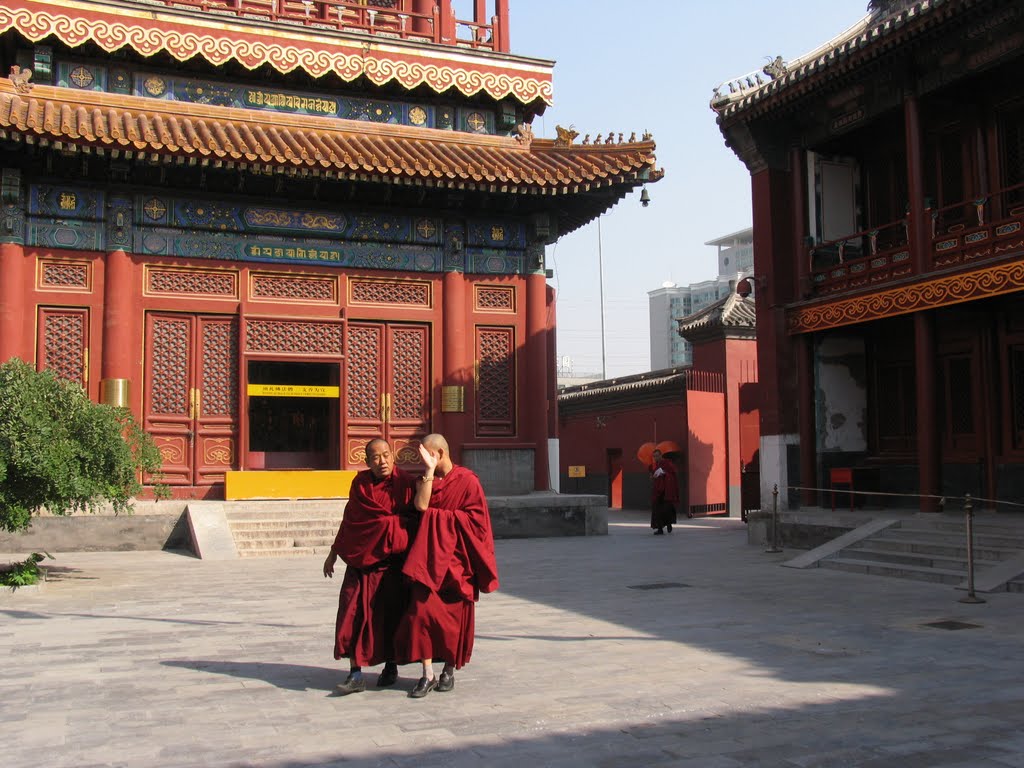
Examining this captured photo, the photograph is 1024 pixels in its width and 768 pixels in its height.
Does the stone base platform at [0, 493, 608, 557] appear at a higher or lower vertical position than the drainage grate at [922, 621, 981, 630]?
higher

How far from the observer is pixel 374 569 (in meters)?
5.87

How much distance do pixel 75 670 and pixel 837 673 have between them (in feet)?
15.1

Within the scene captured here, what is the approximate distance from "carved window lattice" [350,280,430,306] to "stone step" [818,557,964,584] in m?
→ 8.38

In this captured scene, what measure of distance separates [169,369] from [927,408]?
11.1 m

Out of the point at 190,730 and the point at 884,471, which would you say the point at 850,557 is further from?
the point at 190,730

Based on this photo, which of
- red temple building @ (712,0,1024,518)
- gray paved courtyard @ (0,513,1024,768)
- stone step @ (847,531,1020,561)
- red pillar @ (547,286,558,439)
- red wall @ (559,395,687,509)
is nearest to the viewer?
gray paved courtyard @ (0,513,1024,768)

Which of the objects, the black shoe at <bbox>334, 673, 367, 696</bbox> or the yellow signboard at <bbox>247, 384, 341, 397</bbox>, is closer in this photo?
the black shoe at <bbox>334, 673, 367, 696</bbox>

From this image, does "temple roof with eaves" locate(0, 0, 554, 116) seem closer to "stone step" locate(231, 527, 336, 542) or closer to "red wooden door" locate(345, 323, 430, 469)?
"red wooden door" locate(345, 323, 430, 469)

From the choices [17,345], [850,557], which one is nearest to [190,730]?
[850,557]

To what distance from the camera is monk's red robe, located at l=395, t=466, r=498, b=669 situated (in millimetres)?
5648

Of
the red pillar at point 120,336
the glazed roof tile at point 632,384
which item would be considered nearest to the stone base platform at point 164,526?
the red pillar at point 120,336

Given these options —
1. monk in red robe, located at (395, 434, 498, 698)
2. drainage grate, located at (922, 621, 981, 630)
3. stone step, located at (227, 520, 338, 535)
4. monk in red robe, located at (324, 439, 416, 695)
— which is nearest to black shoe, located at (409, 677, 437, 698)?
monk in red robe, located at (395, 434, 498, 698)

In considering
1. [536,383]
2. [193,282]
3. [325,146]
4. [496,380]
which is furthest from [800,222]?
[193,282]

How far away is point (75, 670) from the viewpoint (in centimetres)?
632
